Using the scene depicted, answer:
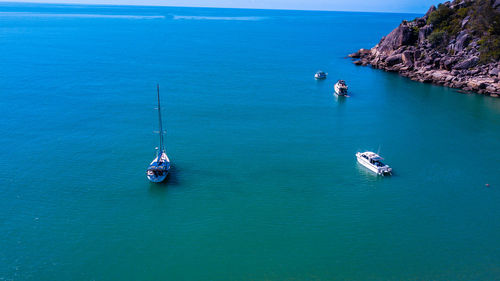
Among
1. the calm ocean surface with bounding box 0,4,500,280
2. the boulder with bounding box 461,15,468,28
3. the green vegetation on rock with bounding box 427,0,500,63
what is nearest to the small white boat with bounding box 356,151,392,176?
the calm ocean surface with bounding box 0,4,500,280

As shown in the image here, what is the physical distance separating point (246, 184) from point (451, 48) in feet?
257

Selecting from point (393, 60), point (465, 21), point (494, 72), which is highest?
point (465, 21)

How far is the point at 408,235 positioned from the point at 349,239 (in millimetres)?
6191

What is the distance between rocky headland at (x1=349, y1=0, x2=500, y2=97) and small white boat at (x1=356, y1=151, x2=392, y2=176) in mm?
48635

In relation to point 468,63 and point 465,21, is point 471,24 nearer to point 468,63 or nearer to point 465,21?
point 465,21

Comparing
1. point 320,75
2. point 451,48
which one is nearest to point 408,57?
point 451,48

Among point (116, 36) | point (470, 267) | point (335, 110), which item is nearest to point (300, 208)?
point (470, 267)

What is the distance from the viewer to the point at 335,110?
249 ft

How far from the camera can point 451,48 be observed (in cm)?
9775

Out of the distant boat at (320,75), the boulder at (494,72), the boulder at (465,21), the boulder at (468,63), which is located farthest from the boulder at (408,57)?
the distant boat at (320,75)

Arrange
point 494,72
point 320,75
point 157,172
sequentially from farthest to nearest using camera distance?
1. point 320,75
2. point 494,72
3. point 157,172

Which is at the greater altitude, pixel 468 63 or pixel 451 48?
pixel 451 48

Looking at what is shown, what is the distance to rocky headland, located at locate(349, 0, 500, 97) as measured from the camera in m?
87.3

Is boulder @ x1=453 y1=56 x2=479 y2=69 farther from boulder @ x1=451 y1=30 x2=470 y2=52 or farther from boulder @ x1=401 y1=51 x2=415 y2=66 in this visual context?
boulder @ x1=401 y1=51 x2=415 y2=66
